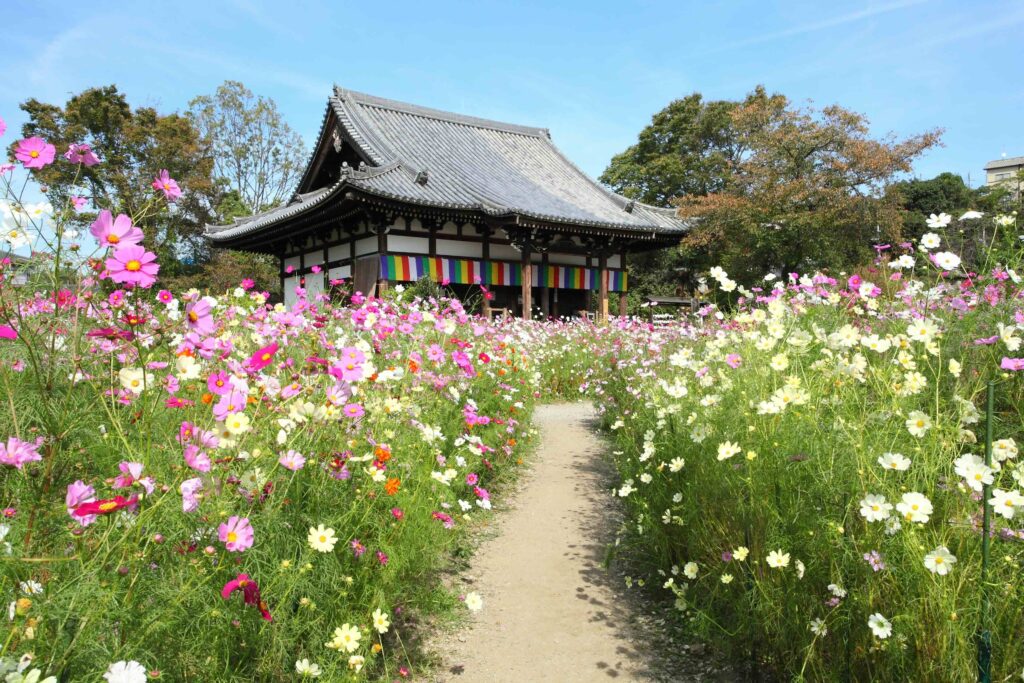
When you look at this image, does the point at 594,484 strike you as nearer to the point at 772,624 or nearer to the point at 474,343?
the point at 474,343

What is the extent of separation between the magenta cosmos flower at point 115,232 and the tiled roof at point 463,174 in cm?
949

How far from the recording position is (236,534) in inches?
47.0

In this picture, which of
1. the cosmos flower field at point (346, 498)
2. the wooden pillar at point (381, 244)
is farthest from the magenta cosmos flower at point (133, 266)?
the wooden pillar at point (381, 244)

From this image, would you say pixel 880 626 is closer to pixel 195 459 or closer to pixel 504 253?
pixel 195 459

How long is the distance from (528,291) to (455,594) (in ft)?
33.1

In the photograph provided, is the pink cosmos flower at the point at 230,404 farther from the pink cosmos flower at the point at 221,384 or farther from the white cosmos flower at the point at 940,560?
the white cosmos flower at the point at 940,560

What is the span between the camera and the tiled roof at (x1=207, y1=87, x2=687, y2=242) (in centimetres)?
1173

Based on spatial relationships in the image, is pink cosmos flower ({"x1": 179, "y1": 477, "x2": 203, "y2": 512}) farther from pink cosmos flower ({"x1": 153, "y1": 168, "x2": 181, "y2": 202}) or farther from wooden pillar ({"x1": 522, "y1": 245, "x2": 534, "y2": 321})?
wooden pillar ({"x1": 522, "y1": 245, "x2": 534, "y2": 321})

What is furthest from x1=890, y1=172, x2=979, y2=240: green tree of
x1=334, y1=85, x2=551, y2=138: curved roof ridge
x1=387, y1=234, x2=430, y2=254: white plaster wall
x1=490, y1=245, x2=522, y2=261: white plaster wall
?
x1=387, y1=234, x2=430, y2=254: white plaster wall

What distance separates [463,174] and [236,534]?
13826 mm

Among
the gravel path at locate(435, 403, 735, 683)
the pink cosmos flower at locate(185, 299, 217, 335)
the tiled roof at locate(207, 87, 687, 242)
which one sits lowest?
the gravel path at locate(435, 403, 735, 683)

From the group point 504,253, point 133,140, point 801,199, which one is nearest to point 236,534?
point 504,253

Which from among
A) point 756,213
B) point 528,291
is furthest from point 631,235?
point 756,213

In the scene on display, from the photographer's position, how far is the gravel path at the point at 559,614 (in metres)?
2.21
